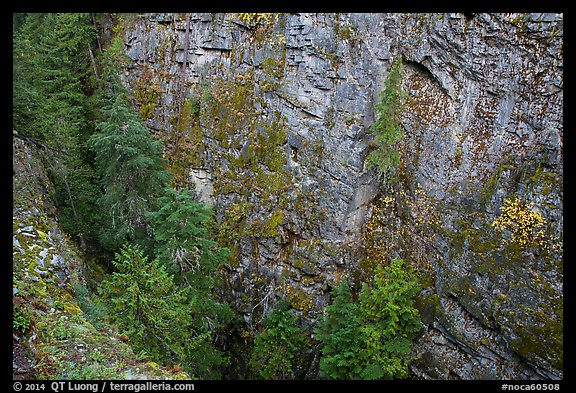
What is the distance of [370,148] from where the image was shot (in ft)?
46.4

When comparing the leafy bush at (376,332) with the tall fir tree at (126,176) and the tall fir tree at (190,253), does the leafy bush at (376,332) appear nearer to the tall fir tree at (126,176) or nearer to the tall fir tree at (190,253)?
the tall fir tree at (190,253)

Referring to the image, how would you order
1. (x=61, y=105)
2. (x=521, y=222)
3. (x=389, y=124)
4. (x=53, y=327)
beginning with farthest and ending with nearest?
(x=61, y=105) < (x=389, y=124) < (x=521, y=222) < (x=53, y=327)

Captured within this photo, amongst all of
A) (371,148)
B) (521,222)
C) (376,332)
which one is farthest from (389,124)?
(376,332)

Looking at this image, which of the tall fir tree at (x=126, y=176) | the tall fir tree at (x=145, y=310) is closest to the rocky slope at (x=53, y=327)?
the tall fir tree at (x=145, y=310)

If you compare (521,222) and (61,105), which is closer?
(521,222)

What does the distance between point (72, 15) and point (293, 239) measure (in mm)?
14569

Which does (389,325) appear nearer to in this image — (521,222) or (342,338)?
(342,338)

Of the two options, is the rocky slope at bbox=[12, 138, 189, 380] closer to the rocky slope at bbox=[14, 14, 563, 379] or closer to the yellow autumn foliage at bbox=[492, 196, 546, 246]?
the rocky slope at bbox=[14, 14, 563, 379]

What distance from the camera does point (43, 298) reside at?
7016 millimetres

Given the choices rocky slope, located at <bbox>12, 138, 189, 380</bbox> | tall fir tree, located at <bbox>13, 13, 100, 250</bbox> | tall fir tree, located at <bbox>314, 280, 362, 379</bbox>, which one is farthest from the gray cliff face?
rocky slope, located at <bbox>12, 138, 189, 380</bbox>

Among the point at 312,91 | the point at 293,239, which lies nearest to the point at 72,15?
the point at 312,91

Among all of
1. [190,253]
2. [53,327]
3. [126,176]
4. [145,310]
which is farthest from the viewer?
[126,176]

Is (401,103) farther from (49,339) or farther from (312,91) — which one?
(49,339)

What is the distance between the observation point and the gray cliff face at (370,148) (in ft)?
36.8
